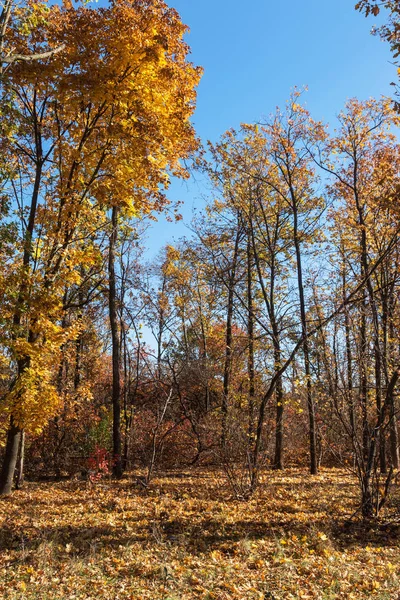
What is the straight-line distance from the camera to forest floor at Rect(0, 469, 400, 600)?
4391mm

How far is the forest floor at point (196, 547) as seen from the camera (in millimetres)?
4391

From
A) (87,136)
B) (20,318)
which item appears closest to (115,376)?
(20,318)

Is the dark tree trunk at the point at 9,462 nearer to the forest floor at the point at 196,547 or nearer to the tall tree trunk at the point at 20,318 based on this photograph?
the tall tree trunk at the point at 20,318

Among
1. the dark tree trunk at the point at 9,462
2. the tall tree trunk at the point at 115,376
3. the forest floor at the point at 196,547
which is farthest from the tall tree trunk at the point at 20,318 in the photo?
the tall tree trunk at the point at 115,376

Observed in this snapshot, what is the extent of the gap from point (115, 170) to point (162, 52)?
92.9 inches

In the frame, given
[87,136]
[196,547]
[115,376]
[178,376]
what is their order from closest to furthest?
[196,547] < [87,136] < [115,376] < [178,376]

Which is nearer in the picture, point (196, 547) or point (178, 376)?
point (196, 547)

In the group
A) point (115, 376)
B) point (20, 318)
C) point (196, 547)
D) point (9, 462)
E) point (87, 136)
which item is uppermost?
point (87, 136)

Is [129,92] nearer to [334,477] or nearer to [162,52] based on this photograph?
[162,52]

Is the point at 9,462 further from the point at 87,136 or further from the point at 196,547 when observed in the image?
the point at 87,136

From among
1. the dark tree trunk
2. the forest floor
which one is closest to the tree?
the dark tree trunk

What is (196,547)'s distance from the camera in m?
5.73

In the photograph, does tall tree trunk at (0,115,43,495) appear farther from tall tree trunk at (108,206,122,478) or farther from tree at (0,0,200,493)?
tall tree trunk at (108,206,122,478)

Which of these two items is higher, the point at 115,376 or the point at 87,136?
the point at 87,136
